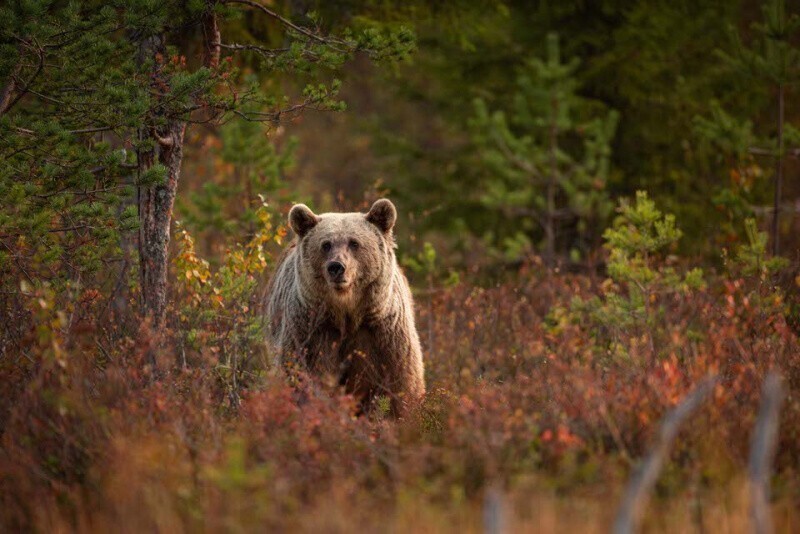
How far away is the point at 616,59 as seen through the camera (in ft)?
39.3

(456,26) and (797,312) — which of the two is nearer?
(797,312)

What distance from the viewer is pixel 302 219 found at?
7.23 metres

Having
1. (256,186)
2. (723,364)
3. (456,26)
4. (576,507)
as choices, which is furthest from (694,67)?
(576,507)

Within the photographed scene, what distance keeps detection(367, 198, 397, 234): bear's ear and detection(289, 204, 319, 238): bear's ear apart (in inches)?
17.0

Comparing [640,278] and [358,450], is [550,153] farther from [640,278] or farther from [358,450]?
[358,450]

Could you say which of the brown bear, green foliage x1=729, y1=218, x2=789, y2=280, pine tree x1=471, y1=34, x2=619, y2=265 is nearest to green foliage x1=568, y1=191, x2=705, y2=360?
green foliage x1=729, y1=218, x2=789, y2=280

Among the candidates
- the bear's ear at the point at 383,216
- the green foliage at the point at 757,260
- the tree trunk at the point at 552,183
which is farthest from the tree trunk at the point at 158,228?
the tree trunk at the point at 552,183

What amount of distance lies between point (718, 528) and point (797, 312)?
3.70 m

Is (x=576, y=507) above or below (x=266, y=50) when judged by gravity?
below

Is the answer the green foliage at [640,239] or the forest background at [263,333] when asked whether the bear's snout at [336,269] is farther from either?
the green foliage at [640,239]

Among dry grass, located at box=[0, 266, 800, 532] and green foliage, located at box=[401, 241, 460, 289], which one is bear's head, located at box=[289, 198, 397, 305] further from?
green foliage, located at box=[401, 241, 460, 289]

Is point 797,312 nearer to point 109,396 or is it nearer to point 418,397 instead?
point 418,397

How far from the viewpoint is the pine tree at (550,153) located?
11.5 meters

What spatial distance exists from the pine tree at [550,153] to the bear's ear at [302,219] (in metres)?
4.56
